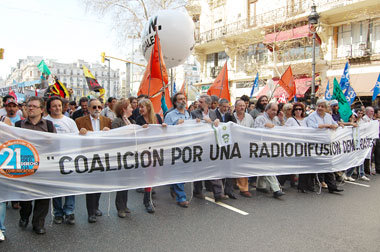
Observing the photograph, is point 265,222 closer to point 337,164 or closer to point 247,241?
point 247,241

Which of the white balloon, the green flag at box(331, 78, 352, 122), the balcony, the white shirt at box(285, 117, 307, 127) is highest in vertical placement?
the balcony

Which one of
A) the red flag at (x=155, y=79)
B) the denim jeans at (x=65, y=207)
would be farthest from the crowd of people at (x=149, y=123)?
the red flag at (x=155, y=79)

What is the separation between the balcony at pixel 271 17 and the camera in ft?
60.1

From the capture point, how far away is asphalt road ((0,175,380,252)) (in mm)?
3662

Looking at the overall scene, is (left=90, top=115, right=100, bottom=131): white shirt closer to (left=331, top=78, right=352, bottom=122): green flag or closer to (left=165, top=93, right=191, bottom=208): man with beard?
(left=165, top=93, right=191, bottom=208): man with beard

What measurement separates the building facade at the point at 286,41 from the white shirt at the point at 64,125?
10.6m

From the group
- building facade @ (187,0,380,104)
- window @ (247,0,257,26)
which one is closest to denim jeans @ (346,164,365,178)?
building facade @ (187,0,380,104)

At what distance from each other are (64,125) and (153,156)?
4.52 feet

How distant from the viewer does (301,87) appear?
19.2 meters

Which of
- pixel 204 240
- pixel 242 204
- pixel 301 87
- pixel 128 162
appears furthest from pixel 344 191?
pixel 301 87

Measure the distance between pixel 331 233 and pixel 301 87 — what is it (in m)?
16.4

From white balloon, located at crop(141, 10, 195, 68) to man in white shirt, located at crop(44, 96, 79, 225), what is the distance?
394 centimetres

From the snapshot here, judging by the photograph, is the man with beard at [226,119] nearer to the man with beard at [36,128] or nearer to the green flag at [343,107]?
the man with beard at [36,128]

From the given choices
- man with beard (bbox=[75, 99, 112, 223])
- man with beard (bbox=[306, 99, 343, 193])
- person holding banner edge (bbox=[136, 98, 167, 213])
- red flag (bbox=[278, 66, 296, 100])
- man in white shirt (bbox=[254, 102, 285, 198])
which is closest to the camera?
man with beard (bbox=[75, 99, 112, 223])
